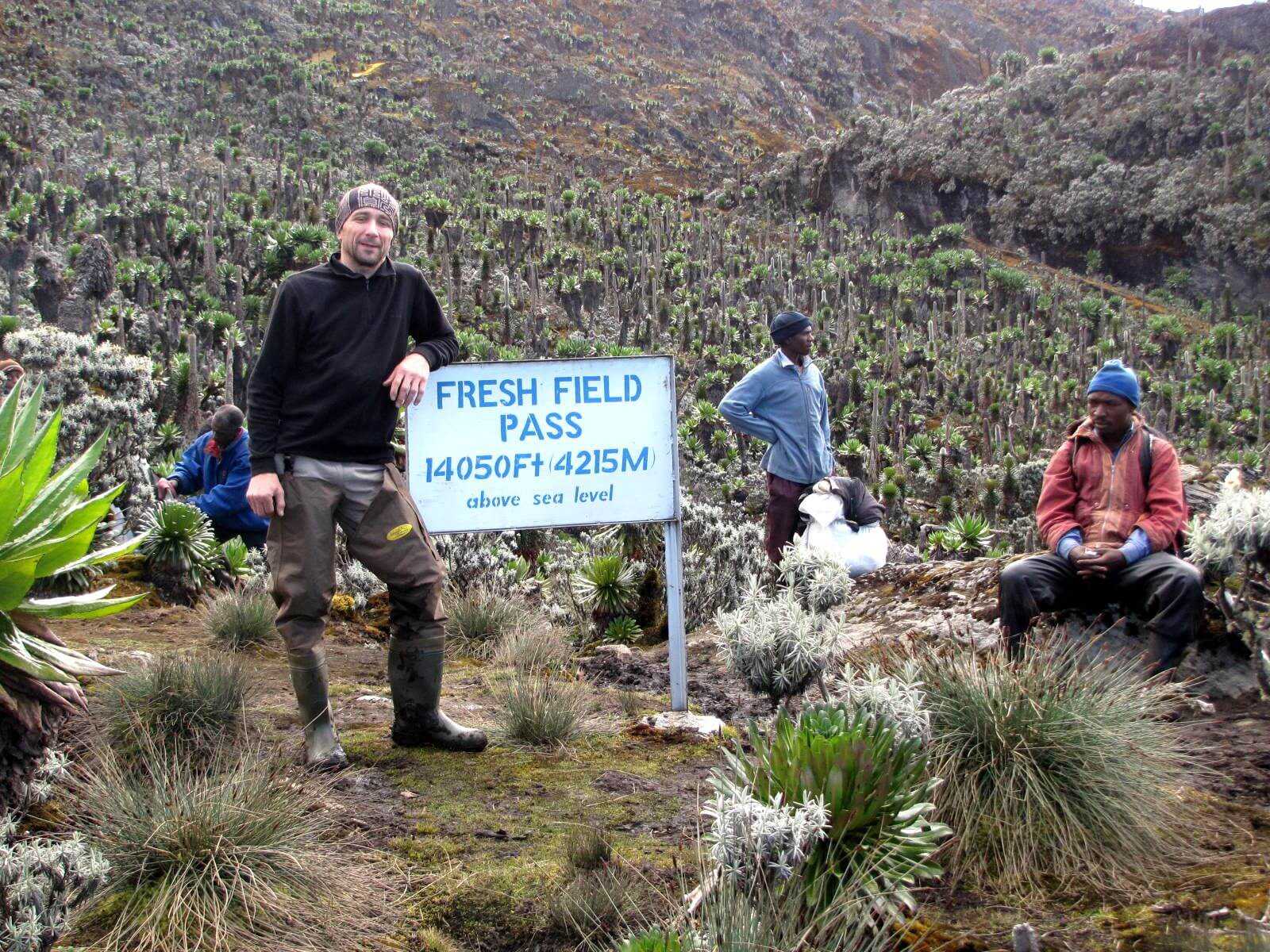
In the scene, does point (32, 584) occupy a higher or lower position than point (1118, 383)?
lower

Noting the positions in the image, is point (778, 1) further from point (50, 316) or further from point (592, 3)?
point (50, 316)

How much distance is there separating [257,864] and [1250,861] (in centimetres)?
275

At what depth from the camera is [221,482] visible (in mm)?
8086

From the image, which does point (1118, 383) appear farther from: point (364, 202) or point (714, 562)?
point (714, 562)

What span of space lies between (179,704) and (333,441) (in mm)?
1178

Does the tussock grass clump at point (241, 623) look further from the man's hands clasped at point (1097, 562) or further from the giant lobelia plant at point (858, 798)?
the man's hands clasped at point (1097, 562)

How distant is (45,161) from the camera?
36.6 metres

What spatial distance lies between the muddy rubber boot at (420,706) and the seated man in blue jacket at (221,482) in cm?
380

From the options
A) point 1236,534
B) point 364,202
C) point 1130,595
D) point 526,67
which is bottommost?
point 1130,595

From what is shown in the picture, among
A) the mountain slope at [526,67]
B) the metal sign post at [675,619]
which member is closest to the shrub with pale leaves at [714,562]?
the metal sign post at [675,619]

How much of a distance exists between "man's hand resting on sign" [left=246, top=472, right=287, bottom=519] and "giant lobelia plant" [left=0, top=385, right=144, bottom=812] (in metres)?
0.69

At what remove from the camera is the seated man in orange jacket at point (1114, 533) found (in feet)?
15.0

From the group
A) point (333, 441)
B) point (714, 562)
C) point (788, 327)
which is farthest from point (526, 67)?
point (333, 441)

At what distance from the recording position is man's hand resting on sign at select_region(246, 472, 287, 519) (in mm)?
3916
